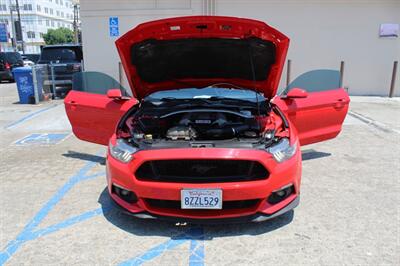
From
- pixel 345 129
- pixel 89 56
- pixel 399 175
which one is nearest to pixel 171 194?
pixel 399 175

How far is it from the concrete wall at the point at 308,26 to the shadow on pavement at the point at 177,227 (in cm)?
875

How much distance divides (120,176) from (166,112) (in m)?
1.01

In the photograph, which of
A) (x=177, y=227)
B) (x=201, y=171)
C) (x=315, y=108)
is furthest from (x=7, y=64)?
(x=201, y=171)

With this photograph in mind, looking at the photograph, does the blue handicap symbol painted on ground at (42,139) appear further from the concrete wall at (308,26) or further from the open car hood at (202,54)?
the concrete wall at (308,26)

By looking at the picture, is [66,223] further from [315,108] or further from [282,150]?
[315,108]

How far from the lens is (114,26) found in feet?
36.2

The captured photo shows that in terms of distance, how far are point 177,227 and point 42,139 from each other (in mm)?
4431

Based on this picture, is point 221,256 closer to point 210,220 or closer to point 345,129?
point 210,220

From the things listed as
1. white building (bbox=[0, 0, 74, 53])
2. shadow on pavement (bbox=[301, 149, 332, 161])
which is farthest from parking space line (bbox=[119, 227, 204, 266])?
white building (bbox=[0, 0, 74, 53])

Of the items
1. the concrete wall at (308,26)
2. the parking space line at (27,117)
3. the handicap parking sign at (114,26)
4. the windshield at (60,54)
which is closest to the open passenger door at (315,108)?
the parking space line at (27,117)

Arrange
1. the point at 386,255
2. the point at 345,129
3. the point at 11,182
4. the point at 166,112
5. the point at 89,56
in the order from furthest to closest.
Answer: the point at 89,56 → the point at 345,129 → the point at 11,182 → the point at 166,112 → the point at 386,255

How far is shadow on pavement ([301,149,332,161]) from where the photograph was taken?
17.6 ft

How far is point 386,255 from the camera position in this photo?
2.81 meters

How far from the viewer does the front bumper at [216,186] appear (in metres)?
2.93
